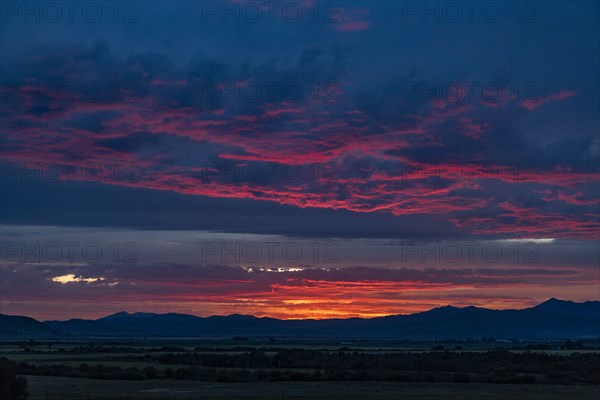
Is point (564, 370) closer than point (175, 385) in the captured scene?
No

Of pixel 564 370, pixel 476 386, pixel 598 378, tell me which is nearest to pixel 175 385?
pixel 476 386

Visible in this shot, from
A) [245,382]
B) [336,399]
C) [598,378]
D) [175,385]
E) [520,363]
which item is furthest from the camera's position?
[520,363]

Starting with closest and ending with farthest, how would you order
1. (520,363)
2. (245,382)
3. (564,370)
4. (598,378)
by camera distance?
1. (245,382)
2. (598,378)
3. (564,370)
4. (520,363)

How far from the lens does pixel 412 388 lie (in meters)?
66.0

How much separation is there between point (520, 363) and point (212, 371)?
143 ft

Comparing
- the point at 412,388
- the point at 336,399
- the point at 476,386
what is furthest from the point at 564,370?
the point at 336,399

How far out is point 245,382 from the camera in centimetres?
7238

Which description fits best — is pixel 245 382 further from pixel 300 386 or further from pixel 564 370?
pixel 564 370

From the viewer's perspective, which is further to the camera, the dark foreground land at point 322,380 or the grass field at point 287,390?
the dark foreground land at point 322,380

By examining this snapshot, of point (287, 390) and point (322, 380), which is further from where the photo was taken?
point (322, 380)

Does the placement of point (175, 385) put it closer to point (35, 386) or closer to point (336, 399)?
point (35, 386)

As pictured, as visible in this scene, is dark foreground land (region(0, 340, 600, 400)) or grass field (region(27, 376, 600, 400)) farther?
dark foreground land (region(0, 340, 600, 400))

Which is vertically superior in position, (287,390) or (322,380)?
(287,390)

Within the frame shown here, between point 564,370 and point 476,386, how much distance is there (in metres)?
27.1
